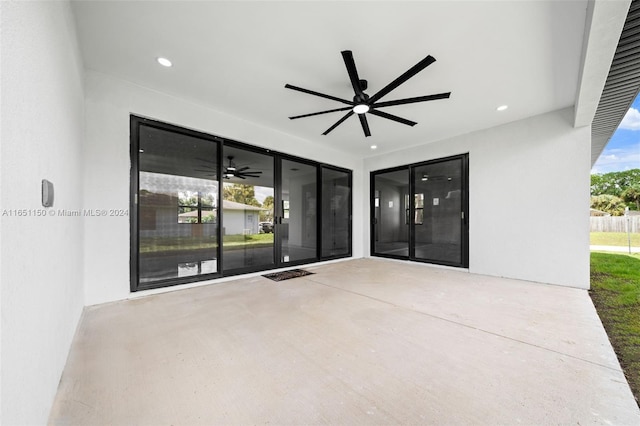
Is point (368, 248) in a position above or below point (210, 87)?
below

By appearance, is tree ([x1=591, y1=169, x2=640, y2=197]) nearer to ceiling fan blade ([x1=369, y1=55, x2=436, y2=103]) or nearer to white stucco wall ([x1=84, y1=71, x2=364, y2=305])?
ceiling fan blade ([x1=369, y1=55, x2=436, y2=103])

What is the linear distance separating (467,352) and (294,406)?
4.70ft

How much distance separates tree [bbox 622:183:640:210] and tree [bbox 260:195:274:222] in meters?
15.2

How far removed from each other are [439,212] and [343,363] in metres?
4.63

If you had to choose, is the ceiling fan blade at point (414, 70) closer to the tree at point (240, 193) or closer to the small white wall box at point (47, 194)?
the small white wall box at point (47, 194)

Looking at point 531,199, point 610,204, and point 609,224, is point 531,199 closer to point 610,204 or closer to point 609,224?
point 609,224

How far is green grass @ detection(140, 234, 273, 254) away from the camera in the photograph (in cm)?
344

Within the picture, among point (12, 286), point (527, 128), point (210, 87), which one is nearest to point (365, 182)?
point (527, 128)

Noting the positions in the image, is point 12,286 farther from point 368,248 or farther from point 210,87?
point 368,248

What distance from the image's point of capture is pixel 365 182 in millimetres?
6793

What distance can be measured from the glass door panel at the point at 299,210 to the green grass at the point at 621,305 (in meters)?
4.47

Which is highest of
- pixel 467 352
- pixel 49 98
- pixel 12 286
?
pixel 49 98

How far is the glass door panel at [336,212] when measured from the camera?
20.0 feet

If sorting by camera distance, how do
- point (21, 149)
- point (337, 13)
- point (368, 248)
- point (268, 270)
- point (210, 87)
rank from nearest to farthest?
point (21, 149) → point (337, 13) → point (210, 87) → point (268, 270) → point (368, 248)
